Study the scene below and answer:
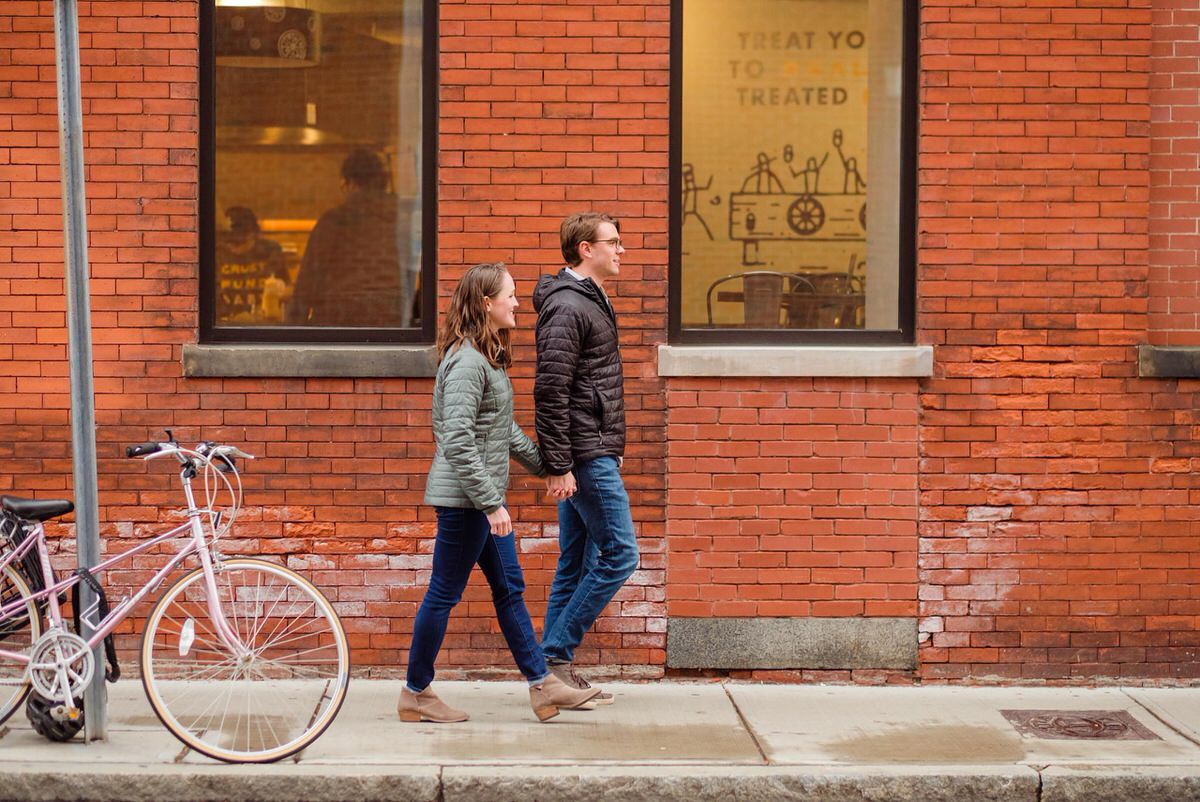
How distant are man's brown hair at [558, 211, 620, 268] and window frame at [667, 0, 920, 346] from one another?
0.88m

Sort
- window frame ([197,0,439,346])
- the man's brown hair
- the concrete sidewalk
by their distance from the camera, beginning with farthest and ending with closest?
window frame ([197,0,439,346]), the man's brown hair, the concrete sidewalk

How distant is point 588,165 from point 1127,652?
11.6 ft

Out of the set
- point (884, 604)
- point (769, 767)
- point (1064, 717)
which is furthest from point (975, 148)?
point (769, 767)

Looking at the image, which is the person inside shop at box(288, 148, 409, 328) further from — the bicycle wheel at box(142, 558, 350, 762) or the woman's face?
the bicycle wheel at box(142, 558, 350, 762)

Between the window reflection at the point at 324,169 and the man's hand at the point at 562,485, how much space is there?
144 centimetres

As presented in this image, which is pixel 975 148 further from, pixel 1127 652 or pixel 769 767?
pixel 769 767

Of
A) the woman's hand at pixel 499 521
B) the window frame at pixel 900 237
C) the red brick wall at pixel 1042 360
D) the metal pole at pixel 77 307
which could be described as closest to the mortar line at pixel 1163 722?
the red brick wall at pixel 1042 360

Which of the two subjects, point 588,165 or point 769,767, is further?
point 588,165

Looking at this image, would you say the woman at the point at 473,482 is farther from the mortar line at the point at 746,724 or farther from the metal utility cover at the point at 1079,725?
the metal utility cover at the point at 1079,725

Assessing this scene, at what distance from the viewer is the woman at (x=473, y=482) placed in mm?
5691

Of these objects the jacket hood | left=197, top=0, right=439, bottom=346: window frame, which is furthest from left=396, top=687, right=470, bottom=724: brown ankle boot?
left=197, top=0, right=439, bottom=346: window frame

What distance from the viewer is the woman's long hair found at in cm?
581

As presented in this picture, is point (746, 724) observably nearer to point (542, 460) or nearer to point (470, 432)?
point (542, 460)

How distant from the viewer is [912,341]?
7129mm
